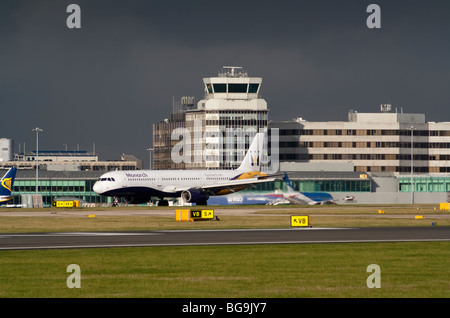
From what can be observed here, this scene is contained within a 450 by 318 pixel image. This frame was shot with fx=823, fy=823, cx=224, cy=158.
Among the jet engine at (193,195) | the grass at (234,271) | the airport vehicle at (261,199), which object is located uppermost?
the grass at (234,271)

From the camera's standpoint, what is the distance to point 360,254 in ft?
131

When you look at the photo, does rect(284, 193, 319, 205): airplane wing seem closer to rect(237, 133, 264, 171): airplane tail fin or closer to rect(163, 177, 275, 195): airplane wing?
rect(237, 133, 264, 171): airplane tail fin

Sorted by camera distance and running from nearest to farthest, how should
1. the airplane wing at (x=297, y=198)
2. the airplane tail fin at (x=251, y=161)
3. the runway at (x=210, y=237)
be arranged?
the runway at (x=210, y=237), the airplane wing at (x=297, y=198), the airplane tail fin at (x=251, y=161)

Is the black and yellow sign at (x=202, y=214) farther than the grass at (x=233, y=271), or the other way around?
the black and yellow sign at (x=202, y=214)

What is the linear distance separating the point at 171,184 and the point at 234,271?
94335mm

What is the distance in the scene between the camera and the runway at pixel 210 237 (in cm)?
4731

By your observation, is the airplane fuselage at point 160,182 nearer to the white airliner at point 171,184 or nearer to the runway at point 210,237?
the white airliner at point 171,184

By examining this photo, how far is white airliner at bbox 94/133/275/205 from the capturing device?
397 feet

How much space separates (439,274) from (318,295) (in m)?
7.36

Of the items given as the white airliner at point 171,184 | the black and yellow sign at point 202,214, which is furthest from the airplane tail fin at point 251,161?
the black and yellow sign at point 202,214

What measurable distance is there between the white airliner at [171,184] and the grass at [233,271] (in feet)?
257

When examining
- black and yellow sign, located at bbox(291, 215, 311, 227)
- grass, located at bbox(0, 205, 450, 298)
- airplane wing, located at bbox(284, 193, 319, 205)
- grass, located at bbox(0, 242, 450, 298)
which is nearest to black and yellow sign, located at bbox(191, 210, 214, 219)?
black and yellow sign, located at bbox(291, 215, 311, 227)

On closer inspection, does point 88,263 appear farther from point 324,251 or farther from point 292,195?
point 292,195

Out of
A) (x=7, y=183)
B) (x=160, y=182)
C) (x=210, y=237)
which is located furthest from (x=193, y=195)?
(x=210, y=237)
